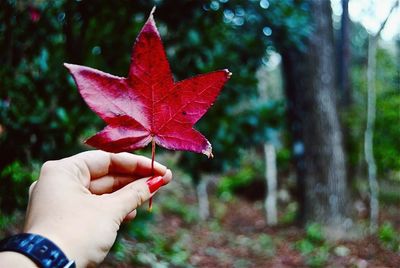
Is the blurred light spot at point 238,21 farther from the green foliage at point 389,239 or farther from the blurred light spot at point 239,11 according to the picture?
the green foliage at point 389,239

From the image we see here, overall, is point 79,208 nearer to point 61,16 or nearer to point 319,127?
point 61,16

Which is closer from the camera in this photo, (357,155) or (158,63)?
(158,63)

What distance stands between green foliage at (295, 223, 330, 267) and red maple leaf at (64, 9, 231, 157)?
4207mm

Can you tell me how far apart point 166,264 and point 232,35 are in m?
2.04

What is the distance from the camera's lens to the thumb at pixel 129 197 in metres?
1.06

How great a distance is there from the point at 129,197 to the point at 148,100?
0.84 ft

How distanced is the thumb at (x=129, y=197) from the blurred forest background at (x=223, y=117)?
148 cm

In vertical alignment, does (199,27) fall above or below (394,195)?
above

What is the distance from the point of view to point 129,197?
1.06 m

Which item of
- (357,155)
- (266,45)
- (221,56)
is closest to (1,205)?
(221,56)

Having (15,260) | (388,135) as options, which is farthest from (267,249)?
(15,260)

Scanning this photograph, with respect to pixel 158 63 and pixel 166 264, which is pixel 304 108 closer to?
pixel 166 264

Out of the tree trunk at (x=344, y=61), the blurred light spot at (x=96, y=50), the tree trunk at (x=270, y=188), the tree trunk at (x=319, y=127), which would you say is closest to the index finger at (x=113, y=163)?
the blurred light spot at (x=96, y=50)

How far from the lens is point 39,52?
2.61 metres
